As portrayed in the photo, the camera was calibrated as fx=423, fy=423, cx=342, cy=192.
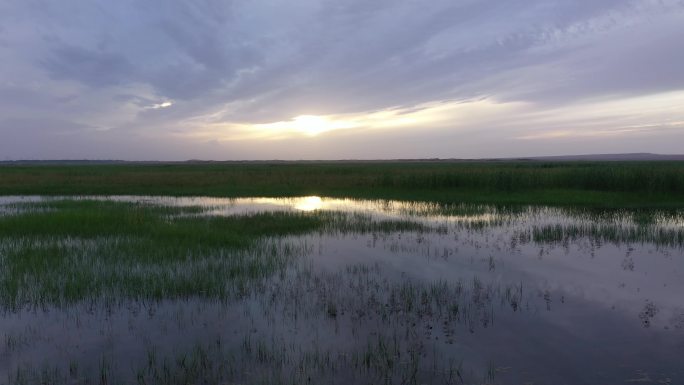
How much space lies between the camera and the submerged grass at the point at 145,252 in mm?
8039

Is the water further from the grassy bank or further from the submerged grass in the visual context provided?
the grassy bank

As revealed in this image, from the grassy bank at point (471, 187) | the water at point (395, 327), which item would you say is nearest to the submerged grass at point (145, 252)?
the water at point (395, 327)

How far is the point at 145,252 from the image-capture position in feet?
36.3

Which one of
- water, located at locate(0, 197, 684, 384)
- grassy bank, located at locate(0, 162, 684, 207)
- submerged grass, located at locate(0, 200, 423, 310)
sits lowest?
water, located at locate(0, 197, 684, 384)

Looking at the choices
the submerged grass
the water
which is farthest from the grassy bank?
the water

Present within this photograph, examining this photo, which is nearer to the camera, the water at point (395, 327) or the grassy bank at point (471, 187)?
the water at point (395, 327)

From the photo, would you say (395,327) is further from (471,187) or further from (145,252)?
(471,187)

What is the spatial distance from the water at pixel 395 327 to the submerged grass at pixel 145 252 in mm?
609

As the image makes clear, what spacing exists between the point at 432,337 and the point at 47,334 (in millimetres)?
5623

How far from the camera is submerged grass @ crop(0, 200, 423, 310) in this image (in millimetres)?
8039

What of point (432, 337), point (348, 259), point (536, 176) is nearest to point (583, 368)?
point (432, 337)

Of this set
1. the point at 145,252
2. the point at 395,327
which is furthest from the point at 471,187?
the point at 395,327

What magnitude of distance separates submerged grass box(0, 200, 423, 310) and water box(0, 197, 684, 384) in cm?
61

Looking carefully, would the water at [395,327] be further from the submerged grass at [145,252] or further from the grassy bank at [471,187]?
the grassy bank at [471,187]
